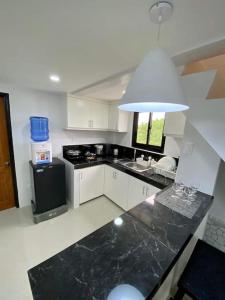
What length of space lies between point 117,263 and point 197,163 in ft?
4.49

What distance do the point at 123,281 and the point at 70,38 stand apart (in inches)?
57.3

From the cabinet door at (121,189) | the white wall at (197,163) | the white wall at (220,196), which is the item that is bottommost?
the cabinet door at (121,189)

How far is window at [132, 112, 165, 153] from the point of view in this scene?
2.65m

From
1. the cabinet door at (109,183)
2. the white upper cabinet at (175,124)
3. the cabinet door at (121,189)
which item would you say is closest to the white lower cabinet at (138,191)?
the cabinet door at (121,189)

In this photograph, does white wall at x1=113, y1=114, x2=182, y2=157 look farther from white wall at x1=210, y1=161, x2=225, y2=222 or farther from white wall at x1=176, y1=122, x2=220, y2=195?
white wall at x1=210, y1=161, x2=225, y2=222

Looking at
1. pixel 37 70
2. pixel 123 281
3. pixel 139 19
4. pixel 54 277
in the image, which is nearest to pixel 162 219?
pixel 123 281

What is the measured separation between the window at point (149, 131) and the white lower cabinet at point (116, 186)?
0.80 m

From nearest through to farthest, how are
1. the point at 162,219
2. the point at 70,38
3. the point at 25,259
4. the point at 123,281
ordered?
the point at 123,281, the point at 70,38, the point at 162,219, the point at 25,259

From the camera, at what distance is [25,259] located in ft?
5.58

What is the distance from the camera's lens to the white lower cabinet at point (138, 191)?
2.13m

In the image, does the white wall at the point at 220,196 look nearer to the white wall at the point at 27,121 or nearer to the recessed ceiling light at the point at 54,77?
the recessed ceiling light at the point at 54,77

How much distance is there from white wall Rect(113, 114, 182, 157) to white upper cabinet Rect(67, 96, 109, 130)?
0.44 meters

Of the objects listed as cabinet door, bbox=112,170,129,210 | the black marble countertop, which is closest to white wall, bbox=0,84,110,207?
the black marble countertop

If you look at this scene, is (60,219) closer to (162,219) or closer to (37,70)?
(162,219)
